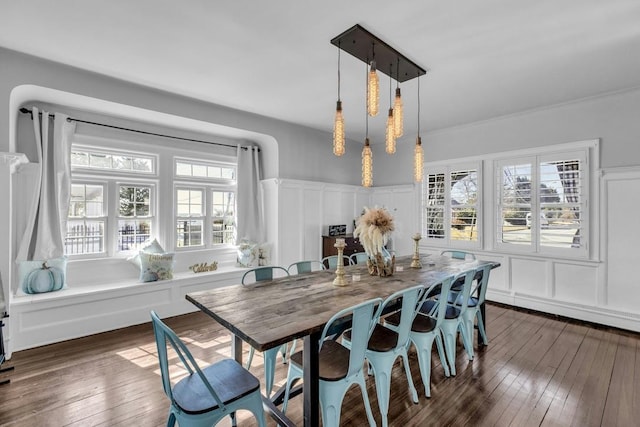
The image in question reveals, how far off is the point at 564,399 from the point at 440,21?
3059mm

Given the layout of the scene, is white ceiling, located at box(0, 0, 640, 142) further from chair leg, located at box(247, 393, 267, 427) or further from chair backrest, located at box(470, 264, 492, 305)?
chair leg, located at box(247, 393, 267, 427)

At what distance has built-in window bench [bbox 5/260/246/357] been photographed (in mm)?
3004

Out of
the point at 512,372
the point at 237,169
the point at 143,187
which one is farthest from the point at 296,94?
the point at 512,372

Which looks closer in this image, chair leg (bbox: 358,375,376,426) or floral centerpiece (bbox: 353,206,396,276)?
chair leg (bbox: 358,375,376,426)

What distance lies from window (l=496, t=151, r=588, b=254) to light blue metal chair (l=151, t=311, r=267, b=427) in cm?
443

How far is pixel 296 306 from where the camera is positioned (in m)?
1.91

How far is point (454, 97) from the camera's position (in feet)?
12.4

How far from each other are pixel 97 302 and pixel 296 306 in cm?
288

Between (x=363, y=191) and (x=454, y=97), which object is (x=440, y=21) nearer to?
(x=454, y=97)

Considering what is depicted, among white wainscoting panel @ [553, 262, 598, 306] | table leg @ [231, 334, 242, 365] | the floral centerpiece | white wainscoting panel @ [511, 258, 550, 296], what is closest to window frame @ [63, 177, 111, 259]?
table leg @ [231, 334, 242, 365]

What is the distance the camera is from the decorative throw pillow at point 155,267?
12.6ft

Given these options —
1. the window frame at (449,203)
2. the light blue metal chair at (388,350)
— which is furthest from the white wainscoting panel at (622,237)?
the light blue metal chair at (388,350)

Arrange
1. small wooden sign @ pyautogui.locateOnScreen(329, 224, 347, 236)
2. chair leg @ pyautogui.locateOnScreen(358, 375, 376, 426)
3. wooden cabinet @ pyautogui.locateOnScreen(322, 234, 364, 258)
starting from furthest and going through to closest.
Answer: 1. small wooden sign @ pyautogui.locateOnScreen(329, 224, 347, 236)
2. wooden cabinet @ pyautogui.locateOnScreen(322, 234, 364, 258)
3. chair leg @ pyautogui.locateOnScreen(358, 375, 376, 426)


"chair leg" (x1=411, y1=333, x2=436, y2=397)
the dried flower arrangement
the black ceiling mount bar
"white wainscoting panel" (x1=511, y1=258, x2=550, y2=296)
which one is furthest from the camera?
"white wainscoting panel" (x1=511, y1=258, x2=550, y2=296)
